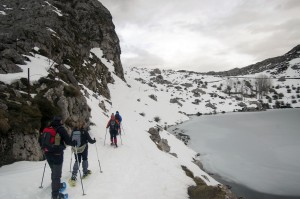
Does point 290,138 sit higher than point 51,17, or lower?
lower

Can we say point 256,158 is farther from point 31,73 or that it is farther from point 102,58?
point 102,58

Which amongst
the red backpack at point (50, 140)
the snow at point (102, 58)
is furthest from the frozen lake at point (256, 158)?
the snow at point (102, 58)

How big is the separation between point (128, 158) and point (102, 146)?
3487 mm

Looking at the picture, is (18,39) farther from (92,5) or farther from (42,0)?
(92,5)

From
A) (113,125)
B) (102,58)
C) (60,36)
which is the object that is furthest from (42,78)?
(102,58)

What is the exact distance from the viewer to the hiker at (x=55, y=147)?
9.65 meters

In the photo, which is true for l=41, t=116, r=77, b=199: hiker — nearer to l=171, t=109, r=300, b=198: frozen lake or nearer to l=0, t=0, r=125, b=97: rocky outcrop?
l=0, t=0, r=125, b=97: rocky outcrop

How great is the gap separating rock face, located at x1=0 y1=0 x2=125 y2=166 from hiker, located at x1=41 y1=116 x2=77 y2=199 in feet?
17.1

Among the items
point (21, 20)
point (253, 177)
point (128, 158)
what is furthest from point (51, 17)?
point (253, 177)

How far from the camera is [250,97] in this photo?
154750 millimetres

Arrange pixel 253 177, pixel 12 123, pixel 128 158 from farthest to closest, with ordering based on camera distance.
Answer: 1. pixel 253 177
2. pixel 128 158
3. pixel 12 123

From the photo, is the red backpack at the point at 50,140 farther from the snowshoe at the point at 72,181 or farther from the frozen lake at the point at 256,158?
the frozen lake at the point at 256,158

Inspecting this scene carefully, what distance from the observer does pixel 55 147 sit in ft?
31.8

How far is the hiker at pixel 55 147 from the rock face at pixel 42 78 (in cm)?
520
